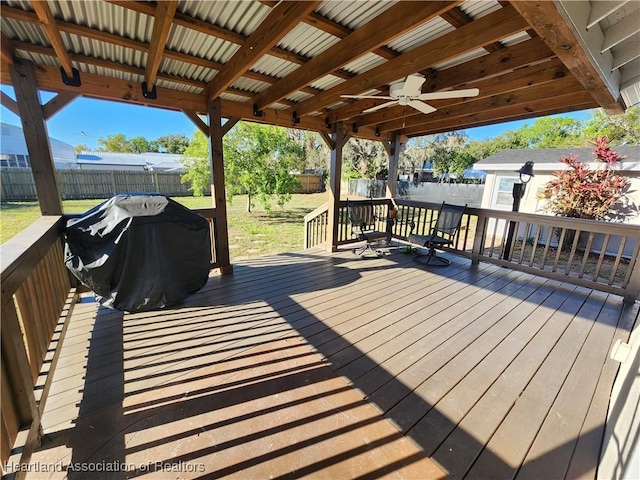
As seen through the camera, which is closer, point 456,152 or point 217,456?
point 217,456

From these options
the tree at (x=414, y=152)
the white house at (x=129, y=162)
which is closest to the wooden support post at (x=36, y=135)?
the white house at (x=129, y=162)

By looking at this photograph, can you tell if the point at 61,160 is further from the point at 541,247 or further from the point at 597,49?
the point at 541,247

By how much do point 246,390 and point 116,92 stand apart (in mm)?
3297

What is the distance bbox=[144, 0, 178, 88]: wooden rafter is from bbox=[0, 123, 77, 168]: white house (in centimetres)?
140

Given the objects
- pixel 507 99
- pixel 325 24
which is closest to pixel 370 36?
pixel 325 24

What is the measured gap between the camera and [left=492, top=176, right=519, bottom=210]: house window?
7.82 metres

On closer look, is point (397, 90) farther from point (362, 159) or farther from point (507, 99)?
point (362, 159)

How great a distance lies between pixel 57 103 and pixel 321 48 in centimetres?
262

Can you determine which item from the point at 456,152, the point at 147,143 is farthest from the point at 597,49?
the point at 147,143

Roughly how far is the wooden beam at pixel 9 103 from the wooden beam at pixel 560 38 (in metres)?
3.88

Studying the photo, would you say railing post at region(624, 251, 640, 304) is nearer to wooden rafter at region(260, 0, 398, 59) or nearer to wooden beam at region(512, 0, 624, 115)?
wooden beam at region(512, 0, 624, 115)

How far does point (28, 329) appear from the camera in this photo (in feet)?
5.53

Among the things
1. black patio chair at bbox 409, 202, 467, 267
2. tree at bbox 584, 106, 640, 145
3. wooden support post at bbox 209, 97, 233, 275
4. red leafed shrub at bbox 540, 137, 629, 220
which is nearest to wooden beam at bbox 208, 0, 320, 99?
wooden support post at bbox 209, 97, 233, 275

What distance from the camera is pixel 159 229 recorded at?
8.76 ft
